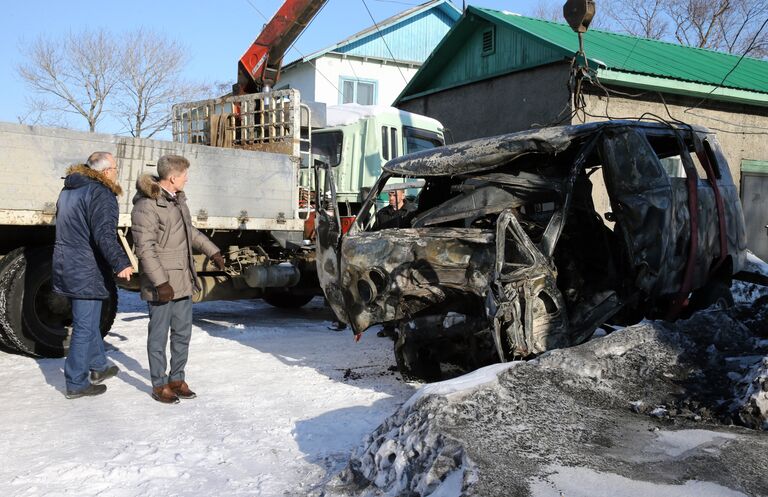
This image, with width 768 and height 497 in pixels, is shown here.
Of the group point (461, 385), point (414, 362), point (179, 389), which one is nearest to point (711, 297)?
point (414, 362)

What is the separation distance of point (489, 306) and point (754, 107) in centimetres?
1184

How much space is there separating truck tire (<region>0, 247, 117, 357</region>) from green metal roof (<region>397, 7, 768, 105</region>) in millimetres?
8890

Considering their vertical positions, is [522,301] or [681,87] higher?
A: [681,87]

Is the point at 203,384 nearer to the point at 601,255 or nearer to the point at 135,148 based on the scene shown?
the point at 135,148

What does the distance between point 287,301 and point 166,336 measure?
5036 millimetres

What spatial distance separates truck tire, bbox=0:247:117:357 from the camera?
6.22 m

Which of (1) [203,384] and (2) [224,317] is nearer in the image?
(1) [203,384]

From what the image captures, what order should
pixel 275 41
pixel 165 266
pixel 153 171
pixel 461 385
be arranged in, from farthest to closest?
pixel 275 41
pixel 153 171
pixel 165 266
pixel 461 385

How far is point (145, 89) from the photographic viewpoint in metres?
31.0

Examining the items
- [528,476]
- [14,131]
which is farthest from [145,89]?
[528,476]

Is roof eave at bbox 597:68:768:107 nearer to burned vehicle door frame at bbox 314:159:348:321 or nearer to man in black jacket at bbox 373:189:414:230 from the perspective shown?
man in black jacket at bbox 373:189:414:230

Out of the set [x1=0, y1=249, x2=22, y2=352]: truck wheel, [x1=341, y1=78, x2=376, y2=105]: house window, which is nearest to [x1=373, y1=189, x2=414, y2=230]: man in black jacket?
[x1=0, y1=249, x2=22, y2=352]: truck wheel

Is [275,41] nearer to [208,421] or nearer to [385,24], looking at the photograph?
[208,421]

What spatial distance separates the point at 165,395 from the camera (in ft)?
16.3
